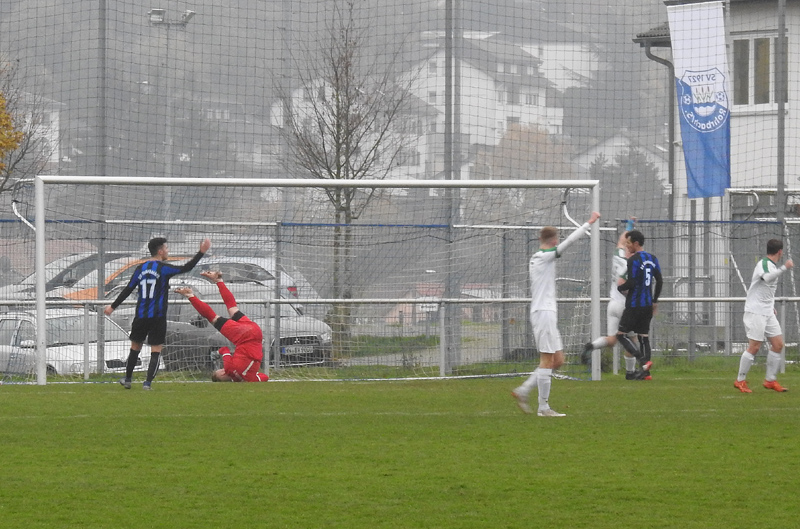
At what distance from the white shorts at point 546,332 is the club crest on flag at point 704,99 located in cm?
903

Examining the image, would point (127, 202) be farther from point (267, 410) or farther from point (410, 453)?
point (410, 453)

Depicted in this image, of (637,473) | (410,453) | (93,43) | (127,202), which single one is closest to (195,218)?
(127,202)

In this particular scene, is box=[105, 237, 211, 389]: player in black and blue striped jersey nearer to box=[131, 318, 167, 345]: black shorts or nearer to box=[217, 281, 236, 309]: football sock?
box=[131, 318, 167, 345]: black shorts

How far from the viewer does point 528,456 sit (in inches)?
310

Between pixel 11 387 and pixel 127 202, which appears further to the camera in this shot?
pixel 127 202

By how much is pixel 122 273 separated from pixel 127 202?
101 cm

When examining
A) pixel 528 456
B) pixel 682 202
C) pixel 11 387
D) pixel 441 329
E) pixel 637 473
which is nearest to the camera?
pixel 637 473

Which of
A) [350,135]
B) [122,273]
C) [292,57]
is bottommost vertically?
[122,273]

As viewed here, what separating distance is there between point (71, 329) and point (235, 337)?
2.73 meters

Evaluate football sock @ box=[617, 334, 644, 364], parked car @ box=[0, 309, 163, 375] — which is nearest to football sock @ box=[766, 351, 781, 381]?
football sock @ box=[617, 334, 644, 364]

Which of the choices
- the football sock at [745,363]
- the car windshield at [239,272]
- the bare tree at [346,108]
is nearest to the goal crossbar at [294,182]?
the car windshield at [239,272]

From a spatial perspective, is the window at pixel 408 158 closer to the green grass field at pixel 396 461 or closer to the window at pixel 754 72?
the green grass field at pixel 396 461

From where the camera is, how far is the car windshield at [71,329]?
15.1 meters

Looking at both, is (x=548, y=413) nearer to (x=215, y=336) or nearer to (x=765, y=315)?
(x=765, y=315)
